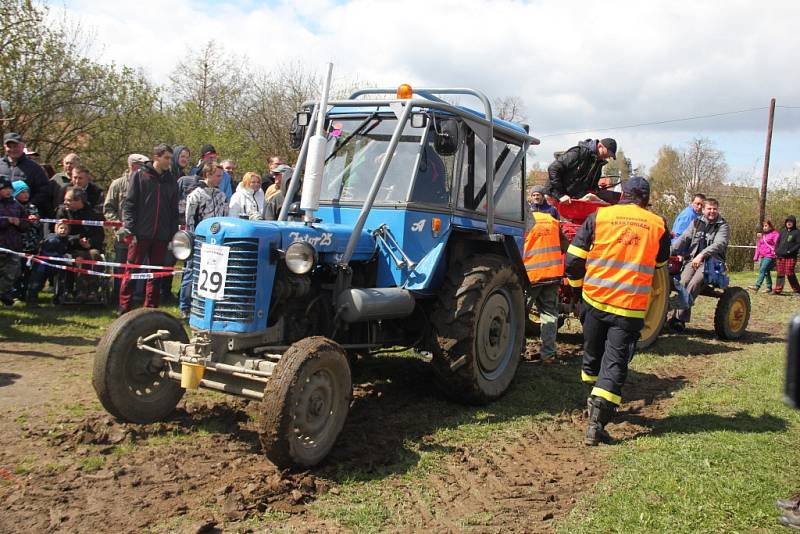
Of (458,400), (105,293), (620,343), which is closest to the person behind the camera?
(620,343)

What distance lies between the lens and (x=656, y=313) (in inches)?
328

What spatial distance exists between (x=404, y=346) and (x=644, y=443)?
2.00 meters

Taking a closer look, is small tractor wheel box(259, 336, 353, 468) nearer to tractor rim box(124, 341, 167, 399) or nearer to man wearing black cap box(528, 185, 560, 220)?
tractor rim box(124, 341, 167, 399)

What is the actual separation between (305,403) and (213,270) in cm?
109

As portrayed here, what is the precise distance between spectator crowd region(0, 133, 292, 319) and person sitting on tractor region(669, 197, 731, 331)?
5.41 meters

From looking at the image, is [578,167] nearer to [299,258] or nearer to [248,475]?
[299,258]

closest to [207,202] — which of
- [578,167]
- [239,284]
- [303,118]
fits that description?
[303,118]

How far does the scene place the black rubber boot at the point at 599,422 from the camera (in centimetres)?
488

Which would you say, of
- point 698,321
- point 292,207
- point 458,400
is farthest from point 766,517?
point 698,321

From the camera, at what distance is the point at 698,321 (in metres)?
10.4

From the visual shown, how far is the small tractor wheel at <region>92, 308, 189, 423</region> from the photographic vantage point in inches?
177

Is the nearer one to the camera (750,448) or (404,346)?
(750,448)

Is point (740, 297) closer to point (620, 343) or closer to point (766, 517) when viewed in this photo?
point (620, 343)

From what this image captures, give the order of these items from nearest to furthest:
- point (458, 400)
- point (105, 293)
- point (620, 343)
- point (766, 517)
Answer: point (766, 517) → point (620, 343) → point (458, 400) → point (105, 293)
